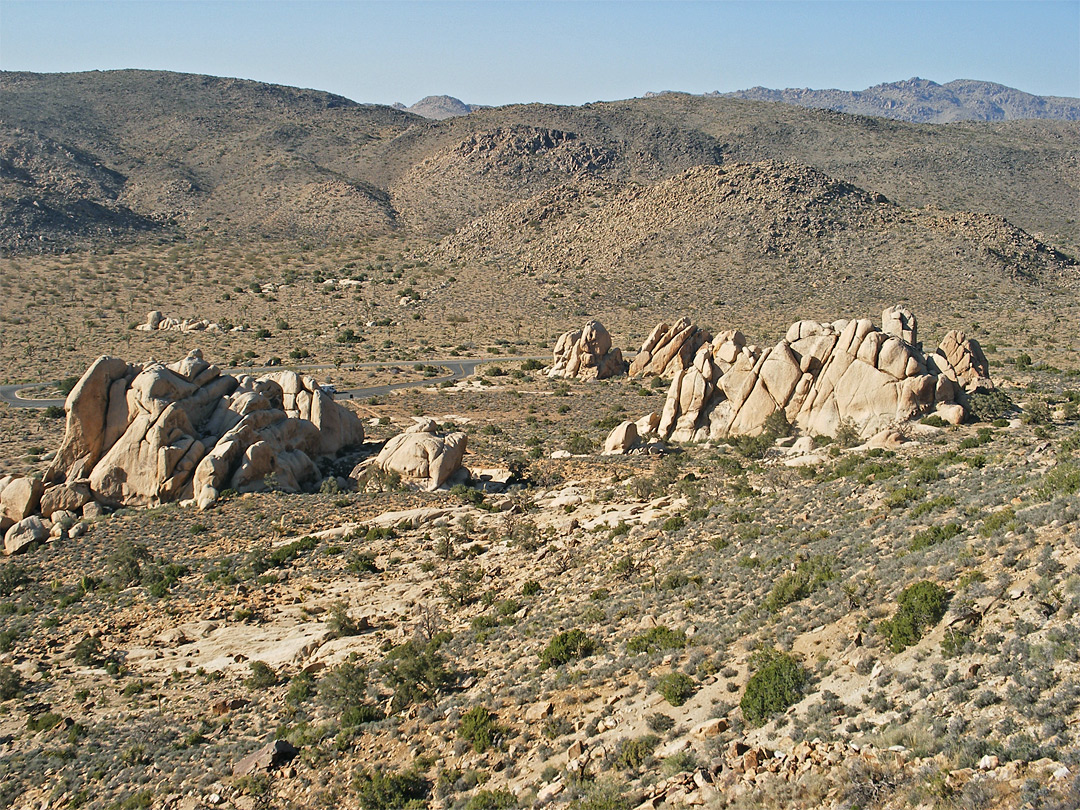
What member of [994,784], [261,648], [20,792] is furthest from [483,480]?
[994,784]

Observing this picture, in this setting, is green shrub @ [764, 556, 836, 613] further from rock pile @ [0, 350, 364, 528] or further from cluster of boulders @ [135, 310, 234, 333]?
cluster of boulders @ [135, 310, 234, 333]

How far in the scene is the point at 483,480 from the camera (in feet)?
129

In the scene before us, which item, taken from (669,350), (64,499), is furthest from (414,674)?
(669,350)

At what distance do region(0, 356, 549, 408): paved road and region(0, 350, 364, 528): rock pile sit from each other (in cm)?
2178

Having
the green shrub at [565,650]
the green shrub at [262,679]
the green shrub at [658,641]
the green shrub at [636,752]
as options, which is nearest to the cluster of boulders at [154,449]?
the green shrub at [262,679]

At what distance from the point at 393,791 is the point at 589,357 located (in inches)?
2134

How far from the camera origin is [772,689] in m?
15.7

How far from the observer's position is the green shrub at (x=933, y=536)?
67.4ft

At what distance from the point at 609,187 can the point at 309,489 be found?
103583mm

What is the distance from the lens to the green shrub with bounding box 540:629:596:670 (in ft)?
67.0

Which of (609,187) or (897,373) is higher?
(609,187)

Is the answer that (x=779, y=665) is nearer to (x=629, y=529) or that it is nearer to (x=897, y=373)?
(x=629, y=529)

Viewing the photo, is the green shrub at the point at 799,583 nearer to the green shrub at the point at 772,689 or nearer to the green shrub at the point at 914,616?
the green shrub at the point at 914,616

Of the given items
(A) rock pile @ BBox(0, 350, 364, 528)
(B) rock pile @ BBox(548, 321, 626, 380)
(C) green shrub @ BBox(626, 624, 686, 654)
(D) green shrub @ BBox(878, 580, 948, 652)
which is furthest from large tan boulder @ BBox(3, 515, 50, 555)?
(B) rock pile @ BBox(548, 321, 626, 380)
